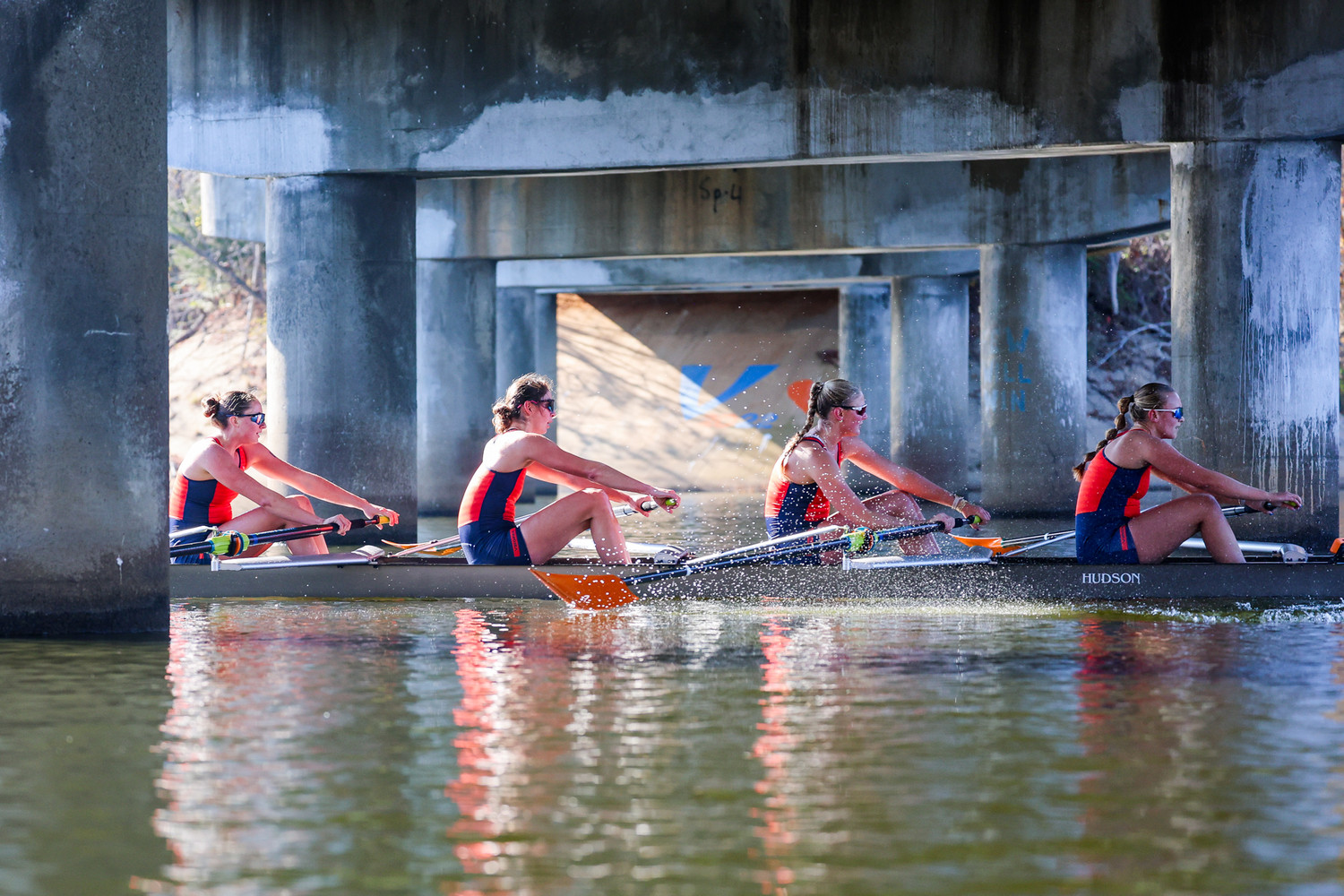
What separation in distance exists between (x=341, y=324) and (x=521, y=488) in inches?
212

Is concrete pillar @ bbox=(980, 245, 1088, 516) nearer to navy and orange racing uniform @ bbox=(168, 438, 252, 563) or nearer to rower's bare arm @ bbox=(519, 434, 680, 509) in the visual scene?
rower's bare arm @ bbox=(519, 434, 680, 509)

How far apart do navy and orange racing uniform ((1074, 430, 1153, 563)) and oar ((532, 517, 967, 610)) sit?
2.60ft

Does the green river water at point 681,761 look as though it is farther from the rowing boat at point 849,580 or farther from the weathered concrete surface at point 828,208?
the weathered concrete surface at point 828,208

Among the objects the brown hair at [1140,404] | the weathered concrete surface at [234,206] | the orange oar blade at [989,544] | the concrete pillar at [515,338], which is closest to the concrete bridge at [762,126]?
the orange oar blade at [989,544]

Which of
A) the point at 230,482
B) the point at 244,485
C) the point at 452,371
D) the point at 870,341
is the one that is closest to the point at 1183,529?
the point at 244,485

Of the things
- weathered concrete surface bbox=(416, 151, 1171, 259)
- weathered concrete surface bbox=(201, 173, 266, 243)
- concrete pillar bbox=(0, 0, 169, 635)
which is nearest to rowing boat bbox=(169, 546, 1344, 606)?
concrete pillar bbox=(0, 0, 169, 635)

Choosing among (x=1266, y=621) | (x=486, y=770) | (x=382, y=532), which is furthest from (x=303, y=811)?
(x=382, y=532)

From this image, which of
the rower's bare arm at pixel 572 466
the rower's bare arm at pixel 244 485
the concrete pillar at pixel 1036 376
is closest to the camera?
the rower's bare arm at pixel 572 466

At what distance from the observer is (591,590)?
9.71 m

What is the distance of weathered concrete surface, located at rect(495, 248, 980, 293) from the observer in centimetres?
2608

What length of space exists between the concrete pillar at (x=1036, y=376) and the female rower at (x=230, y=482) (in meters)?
11.3

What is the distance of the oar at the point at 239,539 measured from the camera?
406 inches

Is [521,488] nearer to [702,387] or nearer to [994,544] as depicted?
[994,544]

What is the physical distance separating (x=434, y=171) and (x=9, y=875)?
11139 millimetres
